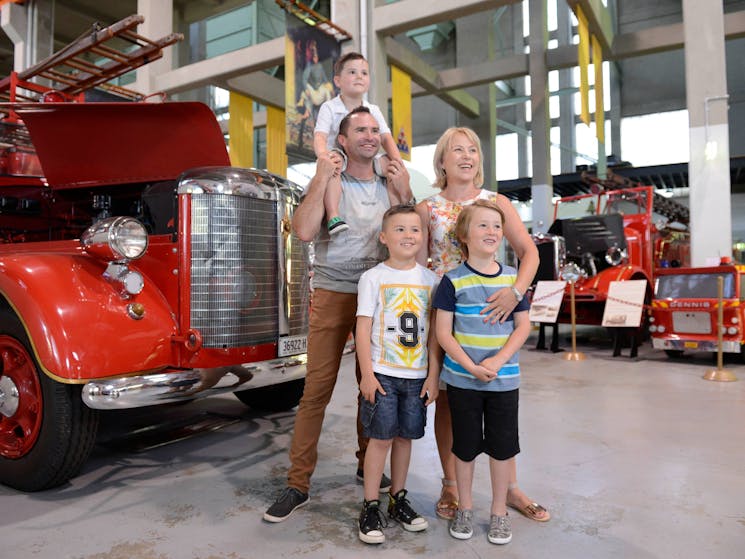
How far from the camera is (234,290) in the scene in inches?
104

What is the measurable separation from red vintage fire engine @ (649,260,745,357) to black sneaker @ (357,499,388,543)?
4365mm

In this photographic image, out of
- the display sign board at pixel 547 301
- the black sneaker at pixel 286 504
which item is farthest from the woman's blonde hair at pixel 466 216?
the display sign board at pixel 547 301

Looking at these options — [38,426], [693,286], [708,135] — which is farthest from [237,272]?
[708,135]

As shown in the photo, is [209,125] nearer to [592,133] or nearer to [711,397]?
[711,397]

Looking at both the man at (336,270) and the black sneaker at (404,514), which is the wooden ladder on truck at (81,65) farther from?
the black sneaker at (404,514)

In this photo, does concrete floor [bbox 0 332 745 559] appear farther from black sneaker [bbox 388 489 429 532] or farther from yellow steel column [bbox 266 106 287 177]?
yellow steel column [bbox 266 106 287 177]

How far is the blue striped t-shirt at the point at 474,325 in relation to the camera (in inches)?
75.5

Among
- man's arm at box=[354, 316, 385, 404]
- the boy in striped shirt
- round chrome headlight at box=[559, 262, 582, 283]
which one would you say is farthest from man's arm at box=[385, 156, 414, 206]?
round chrome headlight at box=[559, 262, 582, 283]

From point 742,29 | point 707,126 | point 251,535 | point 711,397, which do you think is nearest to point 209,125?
point 251,535

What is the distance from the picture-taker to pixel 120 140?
2957 millimetres

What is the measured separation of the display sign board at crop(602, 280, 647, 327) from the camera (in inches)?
232

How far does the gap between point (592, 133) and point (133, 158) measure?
58.8 ft

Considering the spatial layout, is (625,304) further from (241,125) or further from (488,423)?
(241,125)

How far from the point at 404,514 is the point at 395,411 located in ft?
1.25
